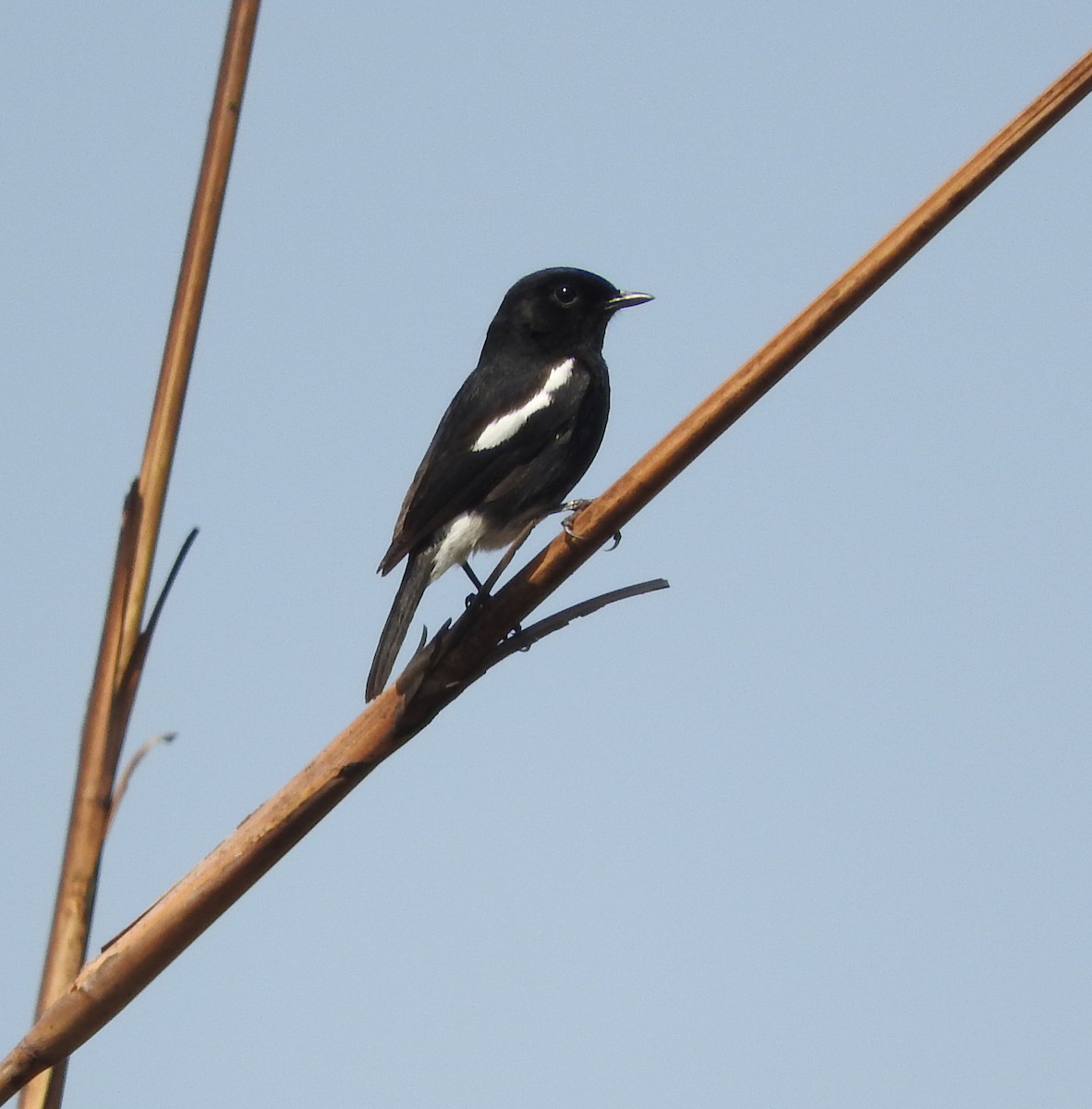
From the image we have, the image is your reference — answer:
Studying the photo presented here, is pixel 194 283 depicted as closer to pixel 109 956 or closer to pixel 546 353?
pixel 109 956

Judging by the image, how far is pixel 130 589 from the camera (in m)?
1.43

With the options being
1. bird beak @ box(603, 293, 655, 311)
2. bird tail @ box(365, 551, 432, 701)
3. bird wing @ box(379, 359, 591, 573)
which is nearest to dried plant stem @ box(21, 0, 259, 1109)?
bird tail @ box(365, 551, 432, 701)

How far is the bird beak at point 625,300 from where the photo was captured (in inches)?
209

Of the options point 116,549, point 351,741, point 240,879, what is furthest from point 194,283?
point 240,879

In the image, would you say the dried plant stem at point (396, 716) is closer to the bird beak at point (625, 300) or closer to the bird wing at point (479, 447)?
the bird wing at point (479, 447)

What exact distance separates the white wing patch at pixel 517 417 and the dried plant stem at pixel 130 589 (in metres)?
2.94

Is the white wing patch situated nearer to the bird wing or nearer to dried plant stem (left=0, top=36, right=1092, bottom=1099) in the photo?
the bird wing

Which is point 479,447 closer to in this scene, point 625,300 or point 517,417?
point 517,417

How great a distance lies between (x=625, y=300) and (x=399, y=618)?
1.70 m

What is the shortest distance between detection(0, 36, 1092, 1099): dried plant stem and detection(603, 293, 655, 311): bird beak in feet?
12.5

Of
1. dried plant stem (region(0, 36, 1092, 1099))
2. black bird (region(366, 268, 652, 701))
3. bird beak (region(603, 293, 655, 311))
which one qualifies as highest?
bird beak (region(603, 293, 655, 311))

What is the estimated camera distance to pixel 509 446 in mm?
4551

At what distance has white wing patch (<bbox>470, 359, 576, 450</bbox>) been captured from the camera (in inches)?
181

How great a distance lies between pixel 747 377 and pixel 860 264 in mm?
151
